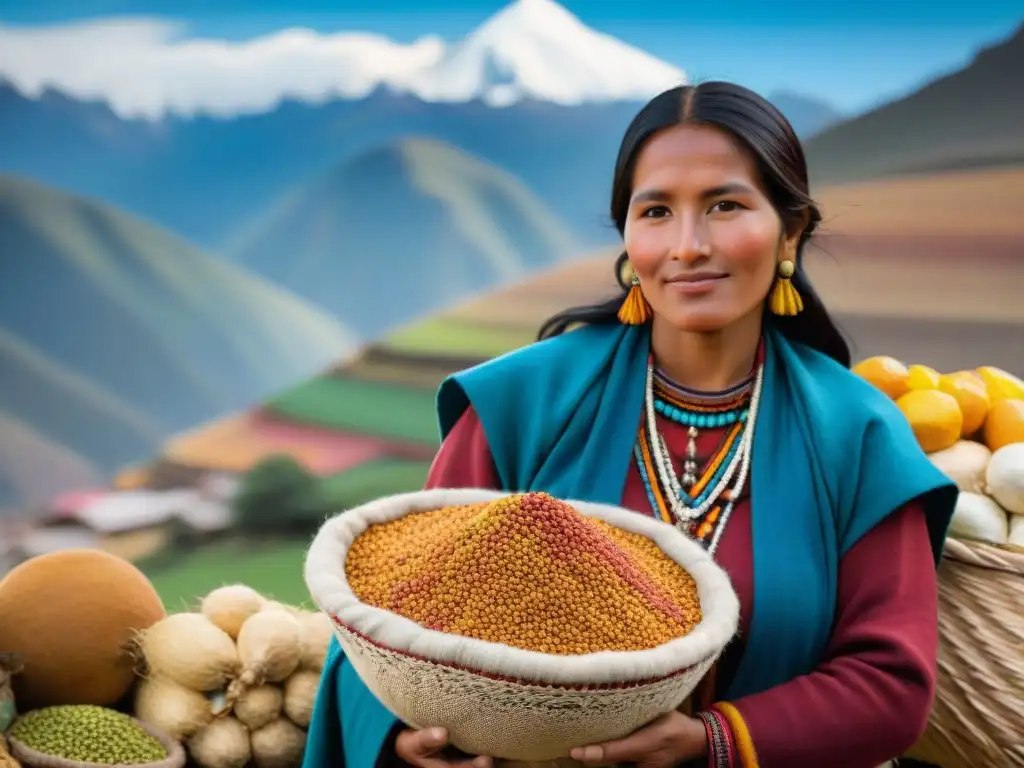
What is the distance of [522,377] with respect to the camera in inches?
59.5

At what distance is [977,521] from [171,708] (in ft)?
4.64

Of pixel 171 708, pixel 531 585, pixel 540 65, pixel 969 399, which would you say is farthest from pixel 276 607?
pixel 540 65

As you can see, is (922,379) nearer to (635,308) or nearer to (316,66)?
(635,308)

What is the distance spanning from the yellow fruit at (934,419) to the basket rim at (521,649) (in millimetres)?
687

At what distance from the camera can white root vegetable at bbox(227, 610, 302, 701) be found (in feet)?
6.49

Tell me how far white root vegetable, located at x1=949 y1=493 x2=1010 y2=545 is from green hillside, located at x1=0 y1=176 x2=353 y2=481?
77.4 inches

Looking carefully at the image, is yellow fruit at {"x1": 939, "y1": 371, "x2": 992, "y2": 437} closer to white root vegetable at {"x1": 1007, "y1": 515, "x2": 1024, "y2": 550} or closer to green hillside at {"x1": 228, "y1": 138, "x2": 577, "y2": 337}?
white root vegetable at {"x1": 1007, "y1": 515, "x2": 1024, "y2": 550}

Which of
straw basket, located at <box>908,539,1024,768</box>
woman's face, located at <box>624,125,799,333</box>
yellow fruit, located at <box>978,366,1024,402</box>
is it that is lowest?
straw basket, located at <box>908,539,1024,768</box>

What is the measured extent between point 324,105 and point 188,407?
989 millimetres

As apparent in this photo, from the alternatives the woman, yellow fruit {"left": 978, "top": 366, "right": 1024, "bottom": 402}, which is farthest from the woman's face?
yellow fruit {"left": 978, "top": 366, "right": 1024, "bottom": 402}

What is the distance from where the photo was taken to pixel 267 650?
1.99m

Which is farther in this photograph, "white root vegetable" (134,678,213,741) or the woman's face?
"white root vegetable" (134,678,213,741)

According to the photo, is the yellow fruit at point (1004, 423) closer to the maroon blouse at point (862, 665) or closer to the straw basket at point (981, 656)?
the straw basket at point (981, 656)

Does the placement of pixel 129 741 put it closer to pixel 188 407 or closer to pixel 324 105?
pixel 188 407
